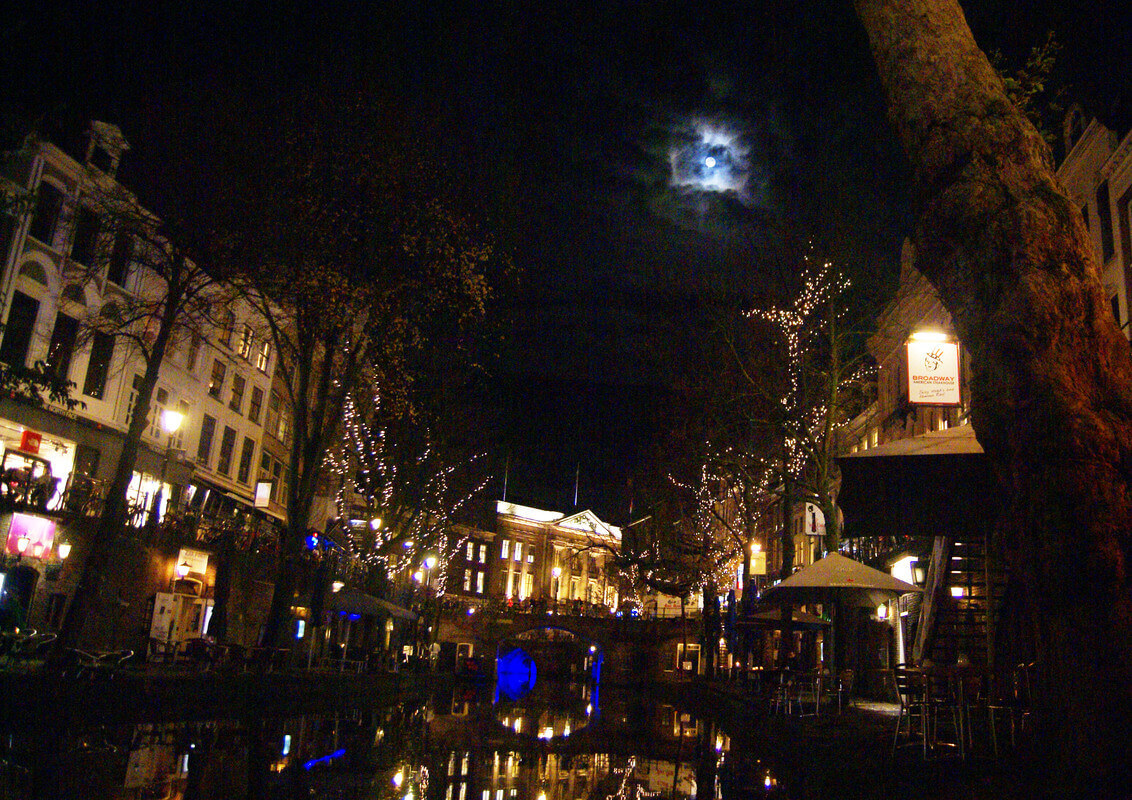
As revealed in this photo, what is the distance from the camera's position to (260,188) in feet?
61.1

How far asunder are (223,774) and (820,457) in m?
17.7

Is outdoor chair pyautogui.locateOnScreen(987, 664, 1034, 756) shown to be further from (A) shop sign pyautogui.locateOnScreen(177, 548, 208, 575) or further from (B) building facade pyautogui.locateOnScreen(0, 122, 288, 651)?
(A) shop sign pyautogui.locateOnScreen(177, 548, 208, 575)


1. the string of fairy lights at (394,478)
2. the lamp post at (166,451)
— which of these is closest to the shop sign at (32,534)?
the lamp post at (166,451)

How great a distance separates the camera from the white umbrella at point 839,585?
15250 millimetres

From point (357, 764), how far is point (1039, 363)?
28.7 feet

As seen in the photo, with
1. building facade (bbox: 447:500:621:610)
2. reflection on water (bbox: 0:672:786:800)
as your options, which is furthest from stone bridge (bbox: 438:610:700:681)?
reflection on water (bbox: 0:672:786:800)

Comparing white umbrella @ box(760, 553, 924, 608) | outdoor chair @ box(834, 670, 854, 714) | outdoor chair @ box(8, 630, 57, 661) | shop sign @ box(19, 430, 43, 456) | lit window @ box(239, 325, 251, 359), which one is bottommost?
outdoor chair @ box(8, 630, 57, 661)

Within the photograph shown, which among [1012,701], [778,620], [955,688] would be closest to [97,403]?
[778,620]

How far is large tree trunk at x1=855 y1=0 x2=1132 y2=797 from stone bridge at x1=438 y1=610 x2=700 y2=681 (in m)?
63.5

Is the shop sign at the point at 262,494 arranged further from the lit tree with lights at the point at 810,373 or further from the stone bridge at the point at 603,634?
the stone bridge at the point at 603,634

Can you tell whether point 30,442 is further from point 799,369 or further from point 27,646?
point 799,369

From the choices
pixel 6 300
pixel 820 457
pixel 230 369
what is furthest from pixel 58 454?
pixel 820 457

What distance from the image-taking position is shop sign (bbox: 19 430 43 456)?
2350 cm

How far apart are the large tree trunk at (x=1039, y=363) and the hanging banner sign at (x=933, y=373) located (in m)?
12.4
